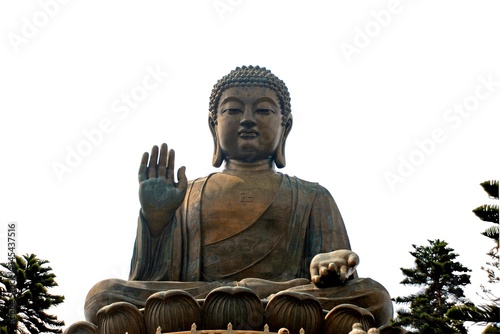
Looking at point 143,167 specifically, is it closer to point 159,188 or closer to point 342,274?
point 159,188

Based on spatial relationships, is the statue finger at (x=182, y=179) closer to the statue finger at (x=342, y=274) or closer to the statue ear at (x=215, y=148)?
the statue ear at (x=215, y=148)

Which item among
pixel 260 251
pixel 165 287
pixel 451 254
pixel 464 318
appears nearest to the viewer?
pixel 464 318

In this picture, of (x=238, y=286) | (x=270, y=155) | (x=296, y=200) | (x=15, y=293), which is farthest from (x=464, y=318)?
(x=15, y=293)

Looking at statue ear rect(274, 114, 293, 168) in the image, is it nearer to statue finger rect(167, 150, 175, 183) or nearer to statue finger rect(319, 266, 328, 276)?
statue finger rect(167, 150, 175, 183)

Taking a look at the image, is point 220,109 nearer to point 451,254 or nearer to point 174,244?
point 174,244

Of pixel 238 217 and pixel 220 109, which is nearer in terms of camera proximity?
pixel 238 217

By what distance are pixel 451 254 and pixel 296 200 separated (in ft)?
10.0

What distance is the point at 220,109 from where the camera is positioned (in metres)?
12.6

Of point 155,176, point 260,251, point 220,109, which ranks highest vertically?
point 220,109

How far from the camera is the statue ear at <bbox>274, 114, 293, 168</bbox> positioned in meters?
12.6

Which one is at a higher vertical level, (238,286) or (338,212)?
(338,212)

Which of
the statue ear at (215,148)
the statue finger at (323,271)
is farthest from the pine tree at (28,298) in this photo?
the statue finger at (323,271)

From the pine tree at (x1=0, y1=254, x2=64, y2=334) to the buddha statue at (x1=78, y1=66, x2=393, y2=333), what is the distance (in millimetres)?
4098

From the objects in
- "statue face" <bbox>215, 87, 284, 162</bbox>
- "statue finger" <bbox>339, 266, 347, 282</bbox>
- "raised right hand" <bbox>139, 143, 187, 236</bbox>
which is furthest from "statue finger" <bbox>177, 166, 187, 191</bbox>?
"statue finger" <bbox>339, 266, 347, 282</bbox>
